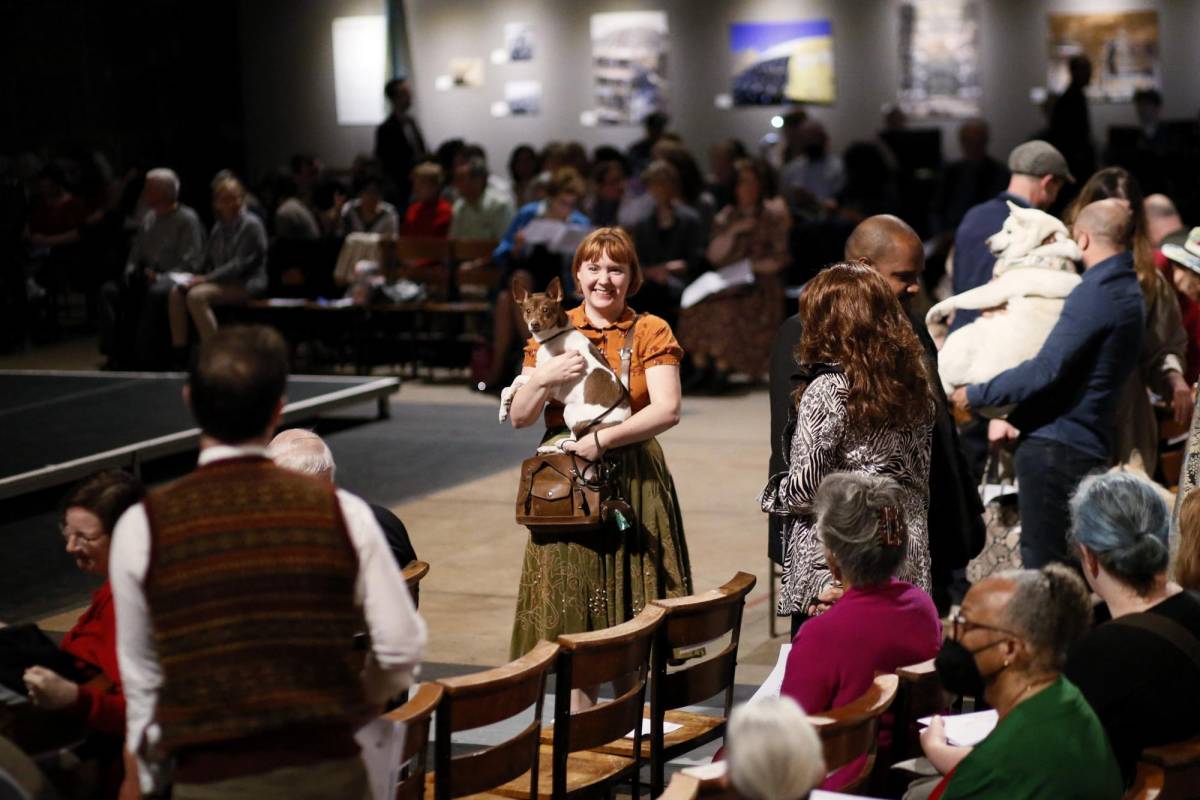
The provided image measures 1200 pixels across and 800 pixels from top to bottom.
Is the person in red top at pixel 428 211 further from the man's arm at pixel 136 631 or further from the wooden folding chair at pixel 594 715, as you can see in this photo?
the man's arm at pixel 136 631

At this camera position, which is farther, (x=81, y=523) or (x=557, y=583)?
(x=557, y=583)

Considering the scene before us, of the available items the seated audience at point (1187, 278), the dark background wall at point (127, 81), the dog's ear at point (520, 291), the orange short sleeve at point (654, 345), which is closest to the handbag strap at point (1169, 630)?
the orange short sleeve at point (654, 345)

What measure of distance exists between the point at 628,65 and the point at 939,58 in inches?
117

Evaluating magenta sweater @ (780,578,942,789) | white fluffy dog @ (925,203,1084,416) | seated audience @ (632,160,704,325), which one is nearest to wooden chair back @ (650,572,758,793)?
magenta sweater @ (780,578,942,789)

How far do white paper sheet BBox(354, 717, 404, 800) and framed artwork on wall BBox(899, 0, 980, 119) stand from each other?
13.7 m

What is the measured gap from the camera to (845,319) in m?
3.84

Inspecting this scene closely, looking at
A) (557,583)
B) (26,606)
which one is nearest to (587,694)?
(557,583)

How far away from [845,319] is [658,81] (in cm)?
1303

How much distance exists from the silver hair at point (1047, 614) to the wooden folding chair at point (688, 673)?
1090 millimetres

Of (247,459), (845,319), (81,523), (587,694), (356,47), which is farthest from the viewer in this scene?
(356,47)

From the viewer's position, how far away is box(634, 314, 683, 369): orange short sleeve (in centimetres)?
448

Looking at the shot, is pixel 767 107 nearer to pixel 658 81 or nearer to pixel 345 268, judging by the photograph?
pixel 658 81

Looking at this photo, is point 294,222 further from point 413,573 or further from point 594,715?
point 594,715

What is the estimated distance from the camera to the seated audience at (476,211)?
40.0 feet
